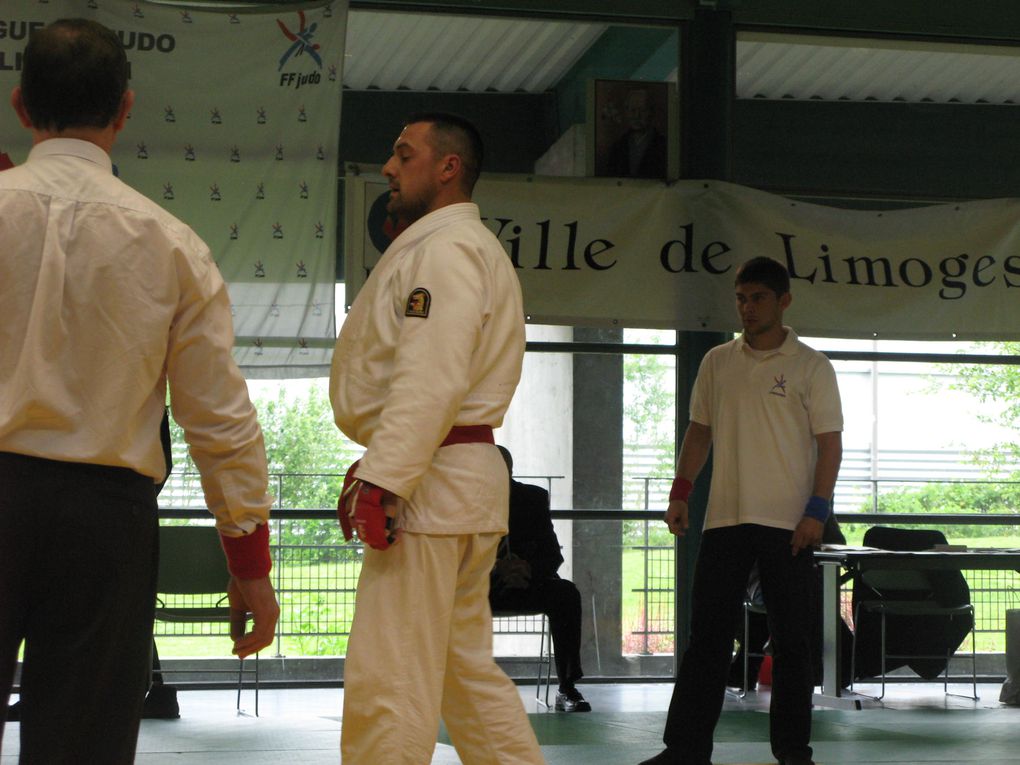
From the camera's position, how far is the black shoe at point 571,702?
675 cm

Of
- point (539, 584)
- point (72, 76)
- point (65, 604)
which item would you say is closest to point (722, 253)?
point (539, 584)

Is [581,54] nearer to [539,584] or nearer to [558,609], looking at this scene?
[539,584]

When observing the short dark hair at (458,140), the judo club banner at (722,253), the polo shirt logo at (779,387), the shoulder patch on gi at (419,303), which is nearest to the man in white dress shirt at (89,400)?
the shoulder patch on gi at (419,303)

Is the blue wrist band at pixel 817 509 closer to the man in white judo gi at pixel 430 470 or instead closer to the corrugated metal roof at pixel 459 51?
the man in white judo gi at pixel 430 470

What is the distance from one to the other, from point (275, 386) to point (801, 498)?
11.5 feet

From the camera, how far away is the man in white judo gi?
3084 millimetres

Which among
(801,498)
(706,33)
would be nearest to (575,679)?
(801,498)

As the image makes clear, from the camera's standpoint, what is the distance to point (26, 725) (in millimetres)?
1973

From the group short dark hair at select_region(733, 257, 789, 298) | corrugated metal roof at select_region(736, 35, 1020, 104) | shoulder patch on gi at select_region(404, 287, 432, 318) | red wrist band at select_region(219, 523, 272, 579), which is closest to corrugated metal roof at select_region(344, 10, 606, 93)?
corrugated metal roof at select_region(736, 35, 1020, 104)

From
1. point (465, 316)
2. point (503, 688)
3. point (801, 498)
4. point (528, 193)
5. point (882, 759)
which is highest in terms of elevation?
point (528, 193)

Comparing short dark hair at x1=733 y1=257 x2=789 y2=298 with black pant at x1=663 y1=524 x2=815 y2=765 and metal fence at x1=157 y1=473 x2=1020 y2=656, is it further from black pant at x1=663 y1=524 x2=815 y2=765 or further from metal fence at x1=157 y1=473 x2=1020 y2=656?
metal fence at x1=157 y1=473 x2=1020 y2=656

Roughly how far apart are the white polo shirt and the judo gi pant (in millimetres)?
1728

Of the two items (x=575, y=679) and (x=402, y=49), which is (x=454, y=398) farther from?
(x=402, y=49)

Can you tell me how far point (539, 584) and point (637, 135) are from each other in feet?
7.78
